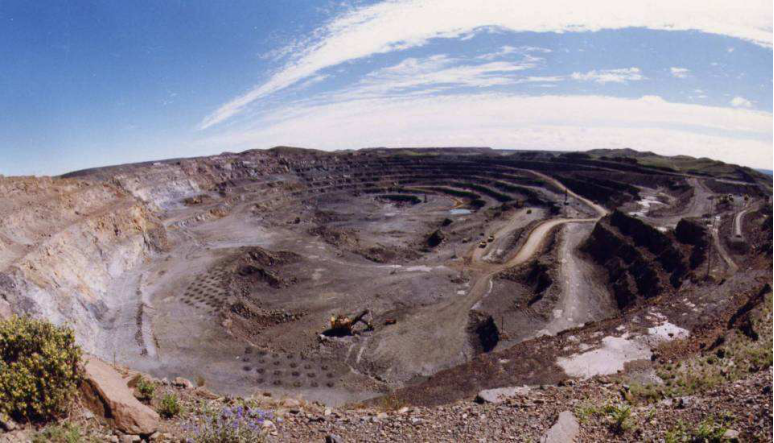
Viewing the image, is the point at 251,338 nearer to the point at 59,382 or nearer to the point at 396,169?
the point at 59,382

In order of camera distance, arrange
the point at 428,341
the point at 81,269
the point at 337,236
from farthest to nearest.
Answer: the point at 337,236, the point at 81,269, the point at 428,341

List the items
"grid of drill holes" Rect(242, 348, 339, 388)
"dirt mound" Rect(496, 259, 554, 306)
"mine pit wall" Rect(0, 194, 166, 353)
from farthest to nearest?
"dirt mound" Rect(496, 259, 554, 306), "mine pit wall" Rect(0, 194, 166, 353), "grid of drill holes" Rect(242, 348, 339, 388)

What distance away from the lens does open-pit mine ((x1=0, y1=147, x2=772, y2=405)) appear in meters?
23.7

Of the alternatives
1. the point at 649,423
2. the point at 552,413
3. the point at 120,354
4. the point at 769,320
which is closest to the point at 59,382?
the point at 552,413

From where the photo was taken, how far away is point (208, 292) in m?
35.8

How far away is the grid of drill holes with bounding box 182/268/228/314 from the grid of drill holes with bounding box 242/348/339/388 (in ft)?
26.3

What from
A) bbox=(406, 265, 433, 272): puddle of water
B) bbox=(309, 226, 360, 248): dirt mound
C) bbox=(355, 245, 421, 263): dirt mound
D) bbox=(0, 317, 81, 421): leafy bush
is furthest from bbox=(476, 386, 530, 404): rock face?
bbox=(309, 226, 360, 248): dirt mound

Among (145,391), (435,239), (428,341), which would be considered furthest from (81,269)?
(435,239)

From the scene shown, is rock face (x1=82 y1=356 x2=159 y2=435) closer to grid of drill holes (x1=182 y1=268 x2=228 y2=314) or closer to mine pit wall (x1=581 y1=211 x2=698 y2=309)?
grid of drill holes (x1=182 y1=268 x2=228 y2=314)

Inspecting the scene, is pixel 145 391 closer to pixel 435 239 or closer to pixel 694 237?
pixel 435 239

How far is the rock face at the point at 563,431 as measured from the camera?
9305mm

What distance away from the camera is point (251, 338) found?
98.8ft

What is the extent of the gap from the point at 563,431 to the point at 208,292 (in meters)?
33.9

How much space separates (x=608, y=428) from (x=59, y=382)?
520 inches
